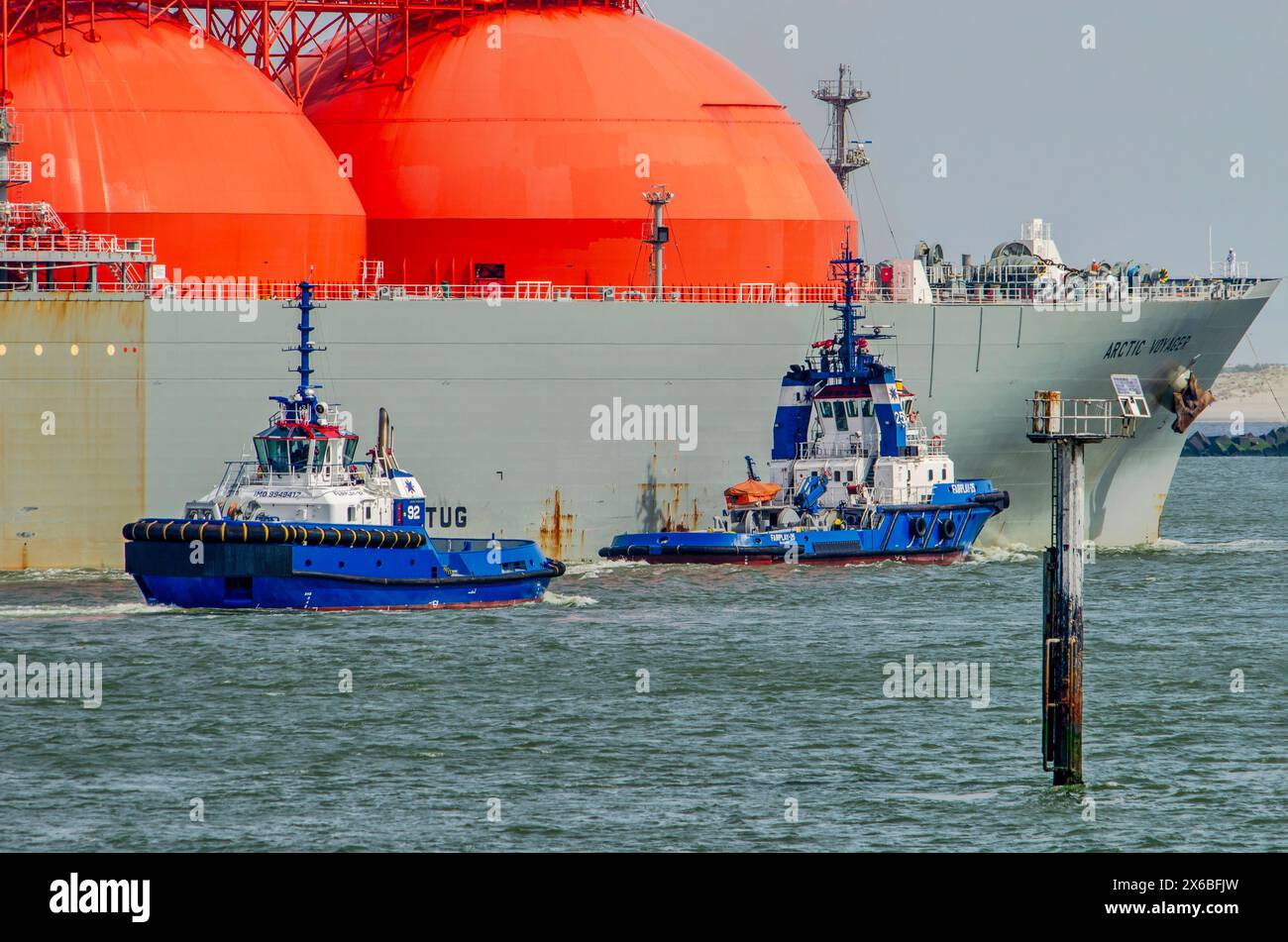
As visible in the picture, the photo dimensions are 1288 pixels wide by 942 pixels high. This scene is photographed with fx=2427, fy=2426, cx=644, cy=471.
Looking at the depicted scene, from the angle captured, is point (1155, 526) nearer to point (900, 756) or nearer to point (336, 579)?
point (336, 579)

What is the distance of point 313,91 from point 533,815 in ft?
102

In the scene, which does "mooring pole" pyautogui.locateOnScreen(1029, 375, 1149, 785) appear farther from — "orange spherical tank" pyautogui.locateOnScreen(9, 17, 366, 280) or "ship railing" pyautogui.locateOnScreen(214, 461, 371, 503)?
"orange spherical tank" pyautogui.locateOnScreen(9, 17, 366, 280)

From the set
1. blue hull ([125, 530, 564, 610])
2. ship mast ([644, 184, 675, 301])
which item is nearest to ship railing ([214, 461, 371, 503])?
blue hull ([125, 530, 564, 610])

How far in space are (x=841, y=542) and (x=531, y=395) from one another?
20.5 ft

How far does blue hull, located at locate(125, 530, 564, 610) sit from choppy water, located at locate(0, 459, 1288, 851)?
499 millimetres

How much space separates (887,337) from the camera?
1822 inches

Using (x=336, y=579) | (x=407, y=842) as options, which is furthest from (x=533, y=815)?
(x=336, y=579)

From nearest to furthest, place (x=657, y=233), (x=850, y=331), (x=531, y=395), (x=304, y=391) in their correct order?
(x=304, y=391) < (x=531, y=395) < (x=850, y=331) < (x=657, y=233)

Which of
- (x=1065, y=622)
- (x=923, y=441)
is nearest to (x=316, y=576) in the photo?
(x=923, y=441)

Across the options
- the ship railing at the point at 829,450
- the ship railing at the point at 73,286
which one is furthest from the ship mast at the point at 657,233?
the ship railing at the point at 73,286

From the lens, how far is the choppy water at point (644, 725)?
73.8 feet

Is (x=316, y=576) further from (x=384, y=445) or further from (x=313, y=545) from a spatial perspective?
(x=384, y=445)

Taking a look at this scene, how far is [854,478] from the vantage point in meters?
45.7

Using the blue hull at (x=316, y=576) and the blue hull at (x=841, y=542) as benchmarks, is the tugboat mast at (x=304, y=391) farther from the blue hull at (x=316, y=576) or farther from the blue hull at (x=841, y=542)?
the blue hull at (x=841, y=542)
